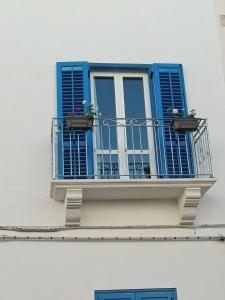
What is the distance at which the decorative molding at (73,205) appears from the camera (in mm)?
7508

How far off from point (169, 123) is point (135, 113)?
0.56 meters

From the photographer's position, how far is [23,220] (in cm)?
764

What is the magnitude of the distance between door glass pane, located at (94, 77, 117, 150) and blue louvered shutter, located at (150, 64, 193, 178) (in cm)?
58

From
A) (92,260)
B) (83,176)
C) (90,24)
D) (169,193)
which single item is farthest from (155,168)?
(90,24)

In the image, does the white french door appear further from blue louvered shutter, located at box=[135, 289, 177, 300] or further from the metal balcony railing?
blue louvered shutter, located at box=[135, 289, 177, 300]

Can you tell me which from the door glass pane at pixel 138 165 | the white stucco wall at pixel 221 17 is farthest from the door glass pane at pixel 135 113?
the white stucco wall at pixel 221 17

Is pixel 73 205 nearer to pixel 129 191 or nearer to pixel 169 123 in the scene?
pixel 129 191

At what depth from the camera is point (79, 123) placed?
7777mm

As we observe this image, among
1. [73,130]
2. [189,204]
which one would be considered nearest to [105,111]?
[73,130]

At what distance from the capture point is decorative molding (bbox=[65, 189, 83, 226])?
751cm

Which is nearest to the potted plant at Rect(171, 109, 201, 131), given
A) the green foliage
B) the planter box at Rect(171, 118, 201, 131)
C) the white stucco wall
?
the planter box at Rect(171, 118, 201, 131)

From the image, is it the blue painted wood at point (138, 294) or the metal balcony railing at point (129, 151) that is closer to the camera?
the blue painted wood at point (138, 294)

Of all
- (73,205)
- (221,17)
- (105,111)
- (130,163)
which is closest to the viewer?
(73,205)

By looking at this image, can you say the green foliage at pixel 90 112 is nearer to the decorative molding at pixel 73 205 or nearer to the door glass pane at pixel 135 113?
the door glass pane at pixel 135 113
